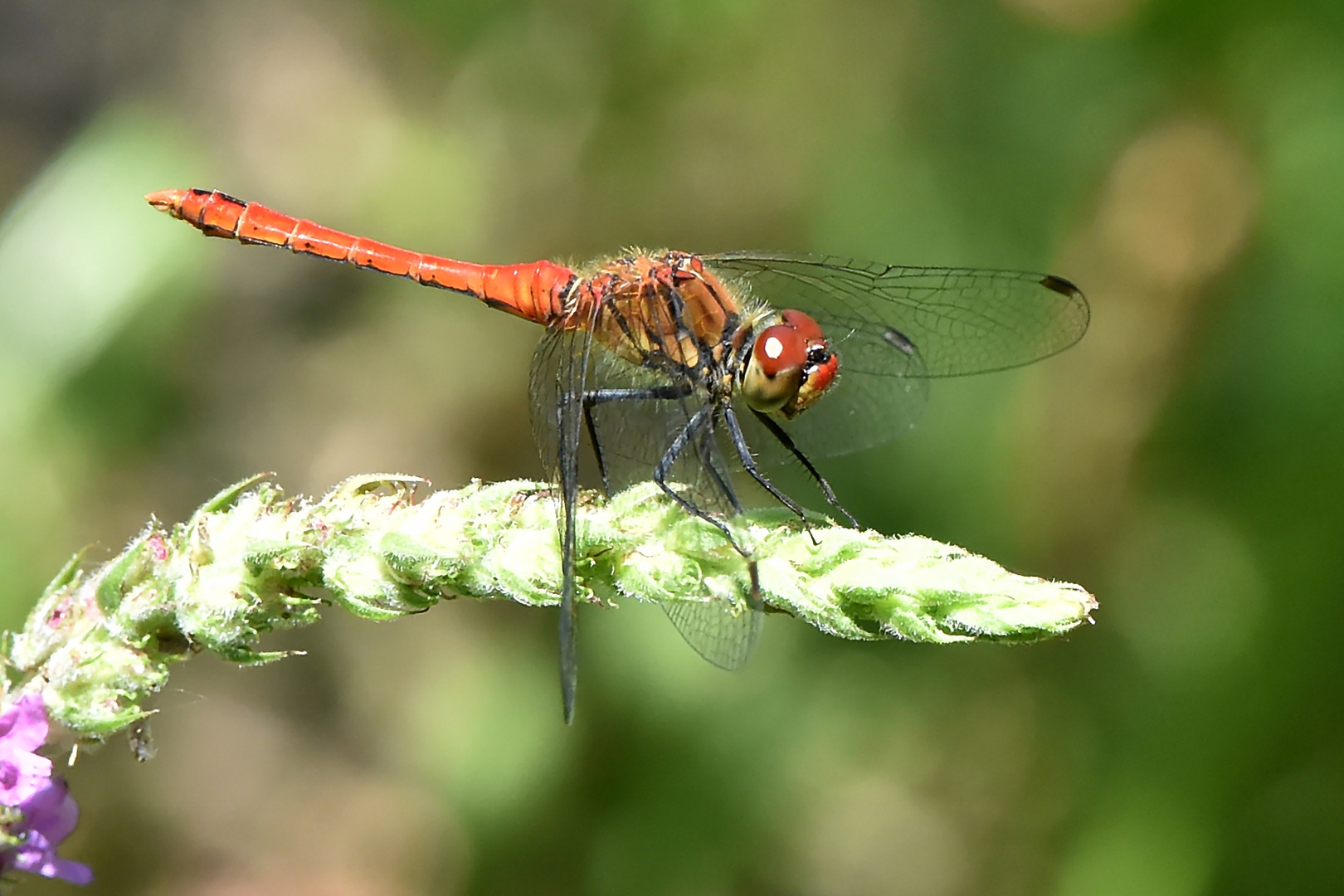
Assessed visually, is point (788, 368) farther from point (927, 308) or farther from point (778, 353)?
point (927, 308)

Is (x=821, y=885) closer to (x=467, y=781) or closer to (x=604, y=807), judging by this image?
(x=604, y=807)

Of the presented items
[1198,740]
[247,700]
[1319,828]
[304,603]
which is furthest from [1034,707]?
[247,700]

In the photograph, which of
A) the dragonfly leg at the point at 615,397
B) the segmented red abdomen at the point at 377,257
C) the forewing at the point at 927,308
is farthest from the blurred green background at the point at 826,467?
the dragonfly leg at the point at 615,397

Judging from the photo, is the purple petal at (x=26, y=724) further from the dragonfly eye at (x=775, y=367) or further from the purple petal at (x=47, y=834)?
the dragonfly eye at (x=775, y=367)

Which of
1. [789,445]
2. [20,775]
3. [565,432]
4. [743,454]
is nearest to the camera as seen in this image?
[20,775]

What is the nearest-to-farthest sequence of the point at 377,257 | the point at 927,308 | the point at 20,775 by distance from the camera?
the point at 20,775
the point at 377,257
the point at 927,308

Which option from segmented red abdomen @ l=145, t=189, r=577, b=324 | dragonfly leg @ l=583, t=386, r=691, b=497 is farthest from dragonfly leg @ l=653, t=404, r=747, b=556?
segmented red abdomen @ l=145, t=189, r=577, b=324

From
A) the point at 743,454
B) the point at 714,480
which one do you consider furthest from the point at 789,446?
the point at 714,480
